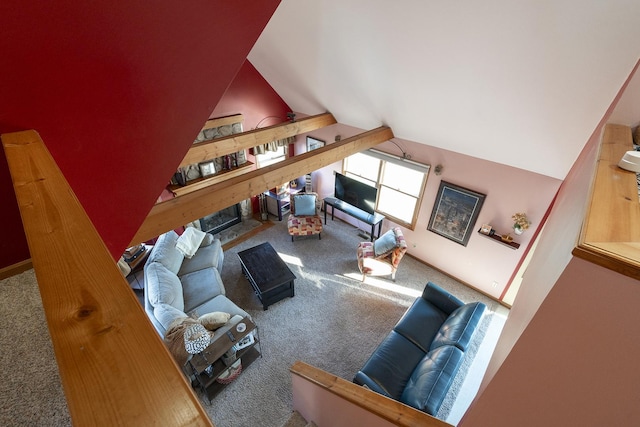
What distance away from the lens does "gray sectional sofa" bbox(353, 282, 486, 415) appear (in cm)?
271

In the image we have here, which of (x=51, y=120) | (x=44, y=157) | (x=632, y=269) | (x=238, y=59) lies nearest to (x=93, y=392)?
(x=44, y=157)

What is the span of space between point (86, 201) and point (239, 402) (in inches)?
121

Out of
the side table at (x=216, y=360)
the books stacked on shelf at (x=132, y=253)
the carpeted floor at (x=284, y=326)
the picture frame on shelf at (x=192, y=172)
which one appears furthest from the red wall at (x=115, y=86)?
the picture frame on shelf at (x=192, y=172)

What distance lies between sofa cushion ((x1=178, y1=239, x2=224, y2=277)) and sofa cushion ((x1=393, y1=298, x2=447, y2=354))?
3113 millimetres

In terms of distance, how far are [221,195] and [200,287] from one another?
96.2 inches

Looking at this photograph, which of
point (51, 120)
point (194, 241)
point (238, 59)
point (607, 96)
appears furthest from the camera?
point (194, 241)

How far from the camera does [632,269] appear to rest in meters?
0.59

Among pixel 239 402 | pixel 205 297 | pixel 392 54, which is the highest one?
pixel 392 54

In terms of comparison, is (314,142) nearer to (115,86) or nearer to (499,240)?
(499,240)

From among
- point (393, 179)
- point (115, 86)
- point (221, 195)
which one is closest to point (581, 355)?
point (115, 86)

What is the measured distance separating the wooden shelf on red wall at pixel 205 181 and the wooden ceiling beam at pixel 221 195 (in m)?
2.39

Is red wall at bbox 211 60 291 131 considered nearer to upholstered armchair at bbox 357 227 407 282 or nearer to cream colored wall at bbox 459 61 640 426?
upholstered armchair at bbox 357 227 407 282

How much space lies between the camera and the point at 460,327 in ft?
10.7

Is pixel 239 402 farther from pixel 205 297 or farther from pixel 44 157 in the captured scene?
pixel 44 157
